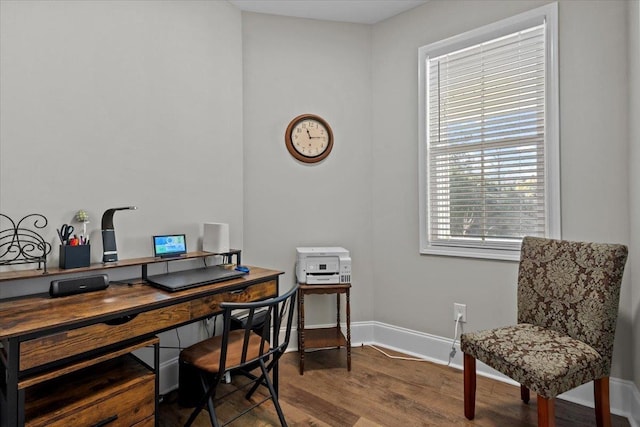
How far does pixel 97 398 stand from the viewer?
1.33m

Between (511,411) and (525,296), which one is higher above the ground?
(525,296)

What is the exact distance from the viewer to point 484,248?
2.42 m

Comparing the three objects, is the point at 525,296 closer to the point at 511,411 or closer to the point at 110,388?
the point at 511,411

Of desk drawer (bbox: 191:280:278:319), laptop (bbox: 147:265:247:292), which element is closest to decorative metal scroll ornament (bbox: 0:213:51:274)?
laptop (bbox: 147:265:247:292)

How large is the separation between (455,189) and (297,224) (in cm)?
128

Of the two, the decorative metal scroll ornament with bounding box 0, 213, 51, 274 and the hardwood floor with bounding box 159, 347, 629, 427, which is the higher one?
the decorative metal scroll ornament with bounding box 0, 213, 51, 274

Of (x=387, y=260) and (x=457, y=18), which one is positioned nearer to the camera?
(x=457, y=18)

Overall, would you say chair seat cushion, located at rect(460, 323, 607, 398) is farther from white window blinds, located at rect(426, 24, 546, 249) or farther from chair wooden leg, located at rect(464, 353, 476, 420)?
white window blinds, located at rect(426, 24, 546, 249)

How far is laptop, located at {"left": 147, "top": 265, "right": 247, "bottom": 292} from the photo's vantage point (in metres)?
1.73

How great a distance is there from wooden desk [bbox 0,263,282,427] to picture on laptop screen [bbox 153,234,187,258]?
28 cm

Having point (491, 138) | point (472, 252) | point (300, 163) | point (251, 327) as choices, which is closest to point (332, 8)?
point (300, 163)

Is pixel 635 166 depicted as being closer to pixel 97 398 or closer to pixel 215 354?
pixel 215 354

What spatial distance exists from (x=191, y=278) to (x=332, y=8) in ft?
7.59

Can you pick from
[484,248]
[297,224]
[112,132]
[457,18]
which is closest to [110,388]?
[112,132]
